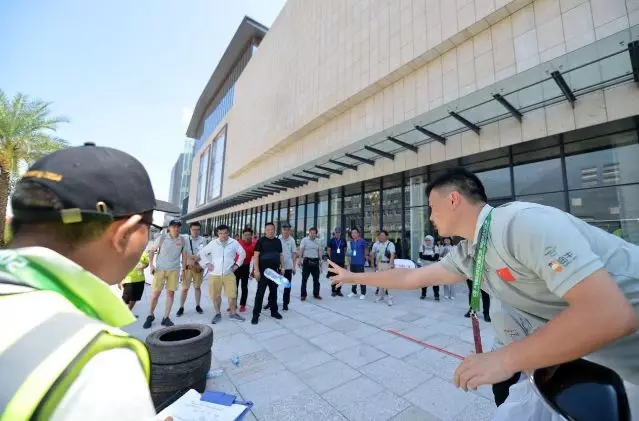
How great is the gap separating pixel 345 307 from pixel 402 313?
54.3 inches

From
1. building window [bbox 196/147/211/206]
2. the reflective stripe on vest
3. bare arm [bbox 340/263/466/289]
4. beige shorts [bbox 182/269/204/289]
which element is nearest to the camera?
the reflective stripe on vest

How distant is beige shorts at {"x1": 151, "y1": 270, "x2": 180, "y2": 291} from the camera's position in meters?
5.45

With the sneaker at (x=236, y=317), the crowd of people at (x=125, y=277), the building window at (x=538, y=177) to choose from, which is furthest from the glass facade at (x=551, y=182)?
the sneaker at (x=236, y=317)

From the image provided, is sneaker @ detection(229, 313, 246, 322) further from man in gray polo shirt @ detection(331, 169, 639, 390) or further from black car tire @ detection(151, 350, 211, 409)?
man in gray polo shirt @ detection(331, 169, 639, 390)

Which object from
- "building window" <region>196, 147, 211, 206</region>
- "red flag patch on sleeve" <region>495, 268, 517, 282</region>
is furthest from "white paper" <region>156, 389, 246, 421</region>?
"building window" <region>196, 147, 211, 206</region>

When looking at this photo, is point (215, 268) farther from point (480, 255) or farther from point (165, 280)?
point (480, 255)

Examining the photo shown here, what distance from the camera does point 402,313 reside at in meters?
6.19

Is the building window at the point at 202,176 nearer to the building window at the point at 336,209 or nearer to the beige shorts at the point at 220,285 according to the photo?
the building window at the point at 336,209

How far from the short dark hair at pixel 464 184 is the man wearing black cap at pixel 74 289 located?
1.60 meters

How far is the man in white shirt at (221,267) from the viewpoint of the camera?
5.77 m

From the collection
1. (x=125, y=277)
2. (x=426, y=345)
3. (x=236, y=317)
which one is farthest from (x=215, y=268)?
(x=125, y=277)

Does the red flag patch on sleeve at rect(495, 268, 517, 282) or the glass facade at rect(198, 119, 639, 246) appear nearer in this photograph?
the red flag patch on sleeve at rect(495, 268, 517, 282)

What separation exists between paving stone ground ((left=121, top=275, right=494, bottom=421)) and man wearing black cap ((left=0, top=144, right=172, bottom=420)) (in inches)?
98.0

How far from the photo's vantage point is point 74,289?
68cm
